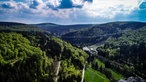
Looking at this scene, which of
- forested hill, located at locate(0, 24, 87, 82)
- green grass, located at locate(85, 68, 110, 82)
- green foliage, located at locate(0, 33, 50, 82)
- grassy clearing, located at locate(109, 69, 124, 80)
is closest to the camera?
forested hill, located at locate(0, 24, 87, 82)

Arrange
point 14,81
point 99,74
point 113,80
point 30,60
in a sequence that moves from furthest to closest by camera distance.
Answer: point 99,74
point 113,80
point 30,60
point 14,81

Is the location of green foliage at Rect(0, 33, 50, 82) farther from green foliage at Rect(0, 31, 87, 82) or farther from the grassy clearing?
the grassy clearing

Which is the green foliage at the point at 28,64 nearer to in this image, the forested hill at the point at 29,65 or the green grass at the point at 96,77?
the forested hill at the point at 29,65

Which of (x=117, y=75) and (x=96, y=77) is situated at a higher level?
(x=96, y=77)

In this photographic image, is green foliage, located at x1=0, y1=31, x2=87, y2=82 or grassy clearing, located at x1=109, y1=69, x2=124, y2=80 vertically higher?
green foliage, located at x1=0, y1=31, x2=87, y2=82

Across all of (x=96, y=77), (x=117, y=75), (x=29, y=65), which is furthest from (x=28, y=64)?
(x=117, y=75)

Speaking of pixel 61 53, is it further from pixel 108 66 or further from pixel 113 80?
pixel 113 80

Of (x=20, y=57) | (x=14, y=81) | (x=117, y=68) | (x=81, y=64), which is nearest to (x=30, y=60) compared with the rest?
(x=20, y=57)

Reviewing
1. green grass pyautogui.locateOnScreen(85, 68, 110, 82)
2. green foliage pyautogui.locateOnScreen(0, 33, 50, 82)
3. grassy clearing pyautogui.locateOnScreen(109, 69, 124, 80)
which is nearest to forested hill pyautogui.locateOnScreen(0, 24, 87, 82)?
green foliage pyautogui.locateOnScreen(0, 33, 50, 82)

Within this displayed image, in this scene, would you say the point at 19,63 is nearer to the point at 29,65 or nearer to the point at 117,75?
the point at 29,65

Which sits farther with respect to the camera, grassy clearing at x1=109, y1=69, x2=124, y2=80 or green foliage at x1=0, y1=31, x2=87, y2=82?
grassy clearing at x1=109, y1=69, x2=124, y2=80

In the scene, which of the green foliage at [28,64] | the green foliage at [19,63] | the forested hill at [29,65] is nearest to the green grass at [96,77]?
the forested hill at [29,65]
